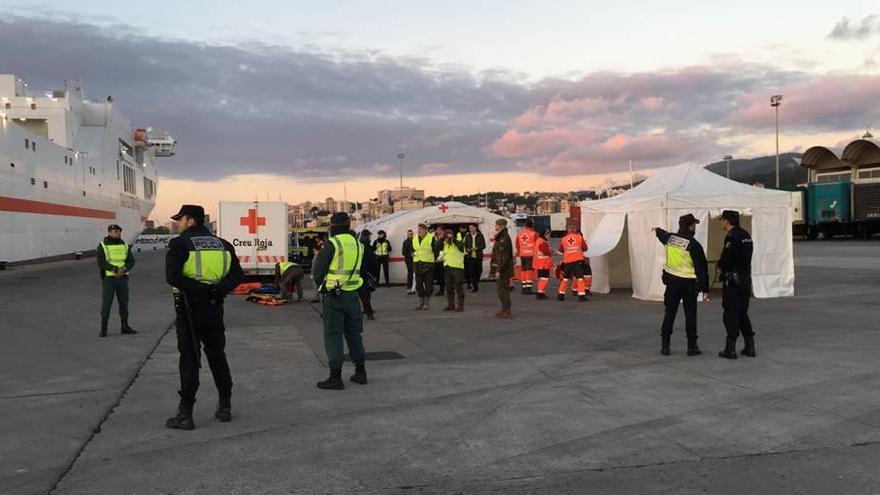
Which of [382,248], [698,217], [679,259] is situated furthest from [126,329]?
[698,217]

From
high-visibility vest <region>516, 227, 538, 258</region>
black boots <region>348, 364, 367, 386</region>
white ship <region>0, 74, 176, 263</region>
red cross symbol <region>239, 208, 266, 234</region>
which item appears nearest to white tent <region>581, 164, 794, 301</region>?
high-visibility vest <region>516, 227, 538, 258</region>

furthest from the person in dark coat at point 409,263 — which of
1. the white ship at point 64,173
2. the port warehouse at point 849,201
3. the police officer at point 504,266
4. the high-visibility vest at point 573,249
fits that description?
the port warehouse at point 849,201

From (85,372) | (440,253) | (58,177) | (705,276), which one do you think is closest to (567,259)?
(440,253)

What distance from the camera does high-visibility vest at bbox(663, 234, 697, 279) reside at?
838cm

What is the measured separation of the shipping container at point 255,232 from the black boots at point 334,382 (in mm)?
13301

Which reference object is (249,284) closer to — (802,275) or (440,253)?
(440,253)

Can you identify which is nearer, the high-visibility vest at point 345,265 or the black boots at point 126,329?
the high-visibility vest at point 345,265

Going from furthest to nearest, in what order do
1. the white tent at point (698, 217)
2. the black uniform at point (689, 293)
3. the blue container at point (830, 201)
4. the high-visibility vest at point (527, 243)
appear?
the blue container at point (830, 201), the high-visibility vest at point (527, 243), the white tent at point (698, 217), the black uniform at point (689, 293)

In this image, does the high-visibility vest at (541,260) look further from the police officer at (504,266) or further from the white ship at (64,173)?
the white ship at (64,173)

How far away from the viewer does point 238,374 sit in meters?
7.74

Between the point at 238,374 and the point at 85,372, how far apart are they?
1846 mm

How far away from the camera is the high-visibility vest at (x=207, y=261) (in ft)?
18.1

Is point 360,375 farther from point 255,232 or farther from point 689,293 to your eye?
point 255,232

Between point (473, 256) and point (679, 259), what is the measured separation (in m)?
10.4
